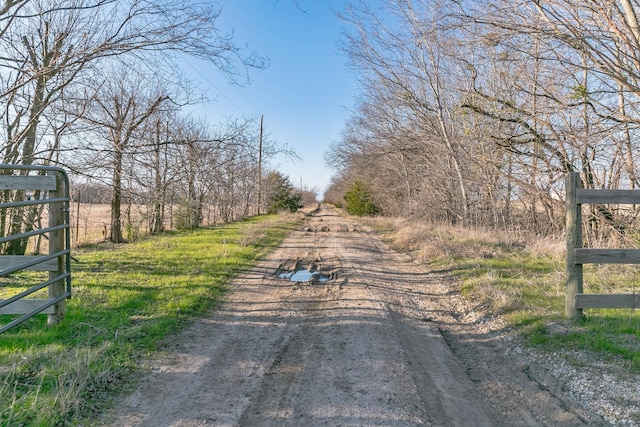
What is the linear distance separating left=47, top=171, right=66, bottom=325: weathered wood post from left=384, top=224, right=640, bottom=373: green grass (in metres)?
5.64

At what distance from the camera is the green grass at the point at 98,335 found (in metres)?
2.78

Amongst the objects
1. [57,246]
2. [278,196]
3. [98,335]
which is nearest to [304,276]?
[98,335]

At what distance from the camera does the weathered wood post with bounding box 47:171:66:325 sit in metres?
4.48

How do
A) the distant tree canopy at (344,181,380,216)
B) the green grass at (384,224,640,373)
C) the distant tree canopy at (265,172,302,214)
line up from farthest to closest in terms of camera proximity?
the distant tree canopy at (265,172,302,214) → the distant tree canopy at (344,181,380,216) → the green grass at (384,224,640,373)

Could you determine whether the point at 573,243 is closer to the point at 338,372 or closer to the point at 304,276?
the point at 338,372

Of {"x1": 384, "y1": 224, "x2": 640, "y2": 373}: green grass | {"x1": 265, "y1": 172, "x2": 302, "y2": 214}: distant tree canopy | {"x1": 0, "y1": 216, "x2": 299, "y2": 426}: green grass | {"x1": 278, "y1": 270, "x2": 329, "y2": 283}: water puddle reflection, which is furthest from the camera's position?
{"x1": 265, "y1": 172, "x2": 302, "y2": 214}: distant tree canopy

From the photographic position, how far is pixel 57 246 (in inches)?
181

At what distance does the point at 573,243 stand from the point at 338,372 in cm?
344

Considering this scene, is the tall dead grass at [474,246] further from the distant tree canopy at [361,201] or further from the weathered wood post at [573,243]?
the distant tree canopy at [361,201]

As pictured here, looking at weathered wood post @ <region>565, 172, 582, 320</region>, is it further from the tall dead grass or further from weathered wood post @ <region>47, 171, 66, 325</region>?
weathered wood post @ <region>47, 171, 66, 325</region>

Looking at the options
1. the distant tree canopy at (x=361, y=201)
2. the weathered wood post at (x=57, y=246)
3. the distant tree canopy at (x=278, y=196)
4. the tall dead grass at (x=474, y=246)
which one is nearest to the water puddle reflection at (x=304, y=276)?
the tall dead grass at (x=474, y=246)

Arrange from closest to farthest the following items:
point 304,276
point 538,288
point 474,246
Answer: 1. point 538,288
2. point 304,276
3. point 474,246

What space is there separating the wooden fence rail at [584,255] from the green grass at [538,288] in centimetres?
27

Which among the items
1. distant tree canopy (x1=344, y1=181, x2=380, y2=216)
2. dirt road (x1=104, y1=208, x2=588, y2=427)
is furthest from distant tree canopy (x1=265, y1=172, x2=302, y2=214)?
dirt road (x1=104, y1=208, x2=588, y2=427)
